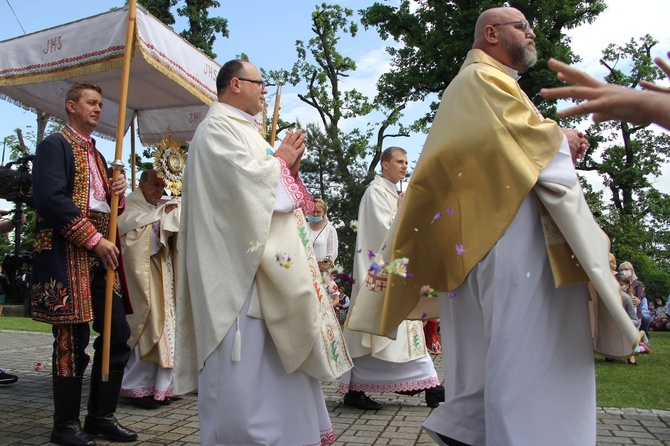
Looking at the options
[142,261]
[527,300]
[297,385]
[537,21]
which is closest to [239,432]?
[297,385]

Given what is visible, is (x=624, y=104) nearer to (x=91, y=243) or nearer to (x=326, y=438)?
(x=326, y=438)

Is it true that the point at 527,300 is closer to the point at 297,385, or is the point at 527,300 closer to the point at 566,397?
the point at 566,397

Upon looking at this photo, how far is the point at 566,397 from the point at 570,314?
334 mm

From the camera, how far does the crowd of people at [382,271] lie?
8.38 feet

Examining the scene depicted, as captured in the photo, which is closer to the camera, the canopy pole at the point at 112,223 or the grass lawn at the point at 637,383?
the canopy pole at the point at 112,223

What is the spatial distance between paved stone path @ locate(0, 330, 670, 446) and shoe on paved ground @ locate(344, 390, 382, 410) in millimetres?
58

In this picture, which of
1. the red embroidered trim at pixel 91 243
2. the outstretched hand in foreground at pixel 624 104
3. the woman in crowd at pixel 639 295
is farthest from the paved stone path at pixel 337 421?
the woman in crowd at pixel 639 295

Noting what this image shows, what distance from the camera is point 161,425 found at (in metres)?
4.74

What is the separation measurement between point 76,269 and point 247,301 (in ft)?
4.84

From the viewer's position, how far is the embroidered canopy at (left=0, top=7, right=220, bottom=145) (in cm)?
500

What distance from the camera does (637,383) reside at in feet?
22.9

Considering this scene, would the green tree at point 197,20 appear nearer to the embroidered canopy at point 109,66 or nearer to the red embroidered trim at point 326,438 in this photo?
the embroidered canopy at point 109,66

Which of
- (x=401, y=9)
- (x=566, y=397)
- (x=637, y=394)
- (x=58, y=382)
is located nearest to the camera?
(x=566, y=397)

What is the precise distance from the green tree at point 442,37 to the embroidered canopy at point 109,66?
14953 millimetres
